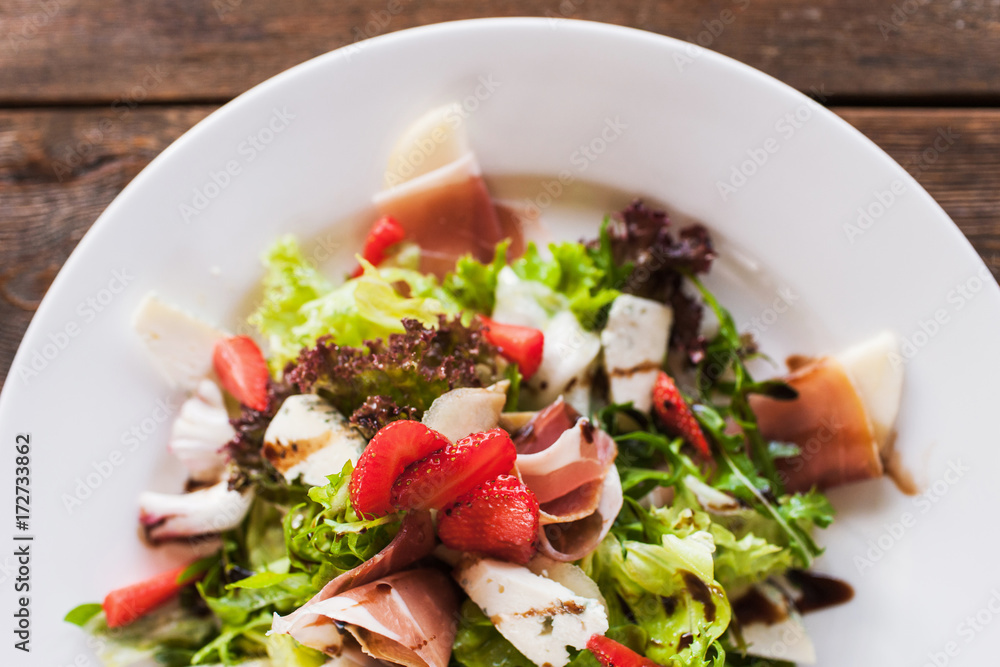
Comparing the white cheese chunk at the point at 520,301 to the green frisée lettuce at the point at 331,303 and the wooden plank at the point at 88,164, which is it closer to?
the green frisée lettuce at the point at 331,303

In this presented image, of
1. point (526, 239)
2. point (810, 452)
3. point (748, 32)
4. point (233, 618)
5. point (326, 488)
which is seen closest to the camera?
point (326, 488)

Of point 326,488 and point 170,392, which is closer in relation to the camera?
point 326,488

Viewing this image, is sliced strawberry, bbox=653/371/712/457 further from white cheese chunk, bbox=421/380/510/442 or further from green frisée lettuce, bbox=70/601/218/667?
green frisée lettuce, bbox=70/601/218/667

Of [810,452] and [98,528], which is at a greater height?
[810,452]

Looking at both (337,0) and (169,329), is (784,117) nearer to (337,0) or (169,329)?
(337,0)

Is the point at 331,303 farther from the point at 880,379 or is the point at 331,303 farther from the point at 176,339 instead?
the point at 880,379

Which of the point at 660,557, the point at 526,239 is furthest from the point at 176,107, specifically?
the point at 660,557
